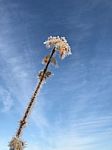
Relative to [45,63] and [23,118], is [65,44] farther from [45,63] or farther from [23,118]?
[23,118]

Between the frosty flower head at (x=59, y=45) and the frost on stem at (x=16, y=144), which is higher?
the frosty flower head at (x=59, y=45)

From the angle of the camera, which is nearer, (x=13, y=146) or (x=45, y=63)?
(x=13, y=146)

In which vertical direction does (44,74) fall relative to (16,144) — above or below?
above

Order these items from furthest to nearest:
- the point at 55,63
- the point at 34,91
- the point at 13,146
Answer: the point at 55,63 → the point at 34,91 → the point at 13,146

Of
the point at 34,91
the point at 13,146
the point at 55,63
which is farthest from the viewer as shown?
the point at 55,63

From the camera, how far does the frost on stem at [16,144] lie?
27859 mm

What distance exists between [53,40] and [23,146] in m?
11.2

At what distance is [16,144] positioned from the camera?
27859 mm

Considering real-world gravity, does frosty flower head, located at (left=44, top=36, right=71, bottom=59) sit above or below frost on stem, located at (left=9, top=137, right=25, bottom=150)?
above

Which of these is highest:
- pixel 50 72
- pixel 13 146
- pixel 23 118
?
pixel 50 72

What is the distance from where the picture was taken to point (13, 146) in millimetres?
28188

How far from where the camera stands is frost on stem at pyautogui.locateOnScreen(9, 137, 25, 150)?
2786 centimetres

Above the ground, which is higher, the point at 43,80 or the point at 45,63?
the point at 45,63

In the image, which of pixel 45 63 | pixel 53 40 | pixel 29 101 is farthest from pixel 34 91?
pixel 53 40
